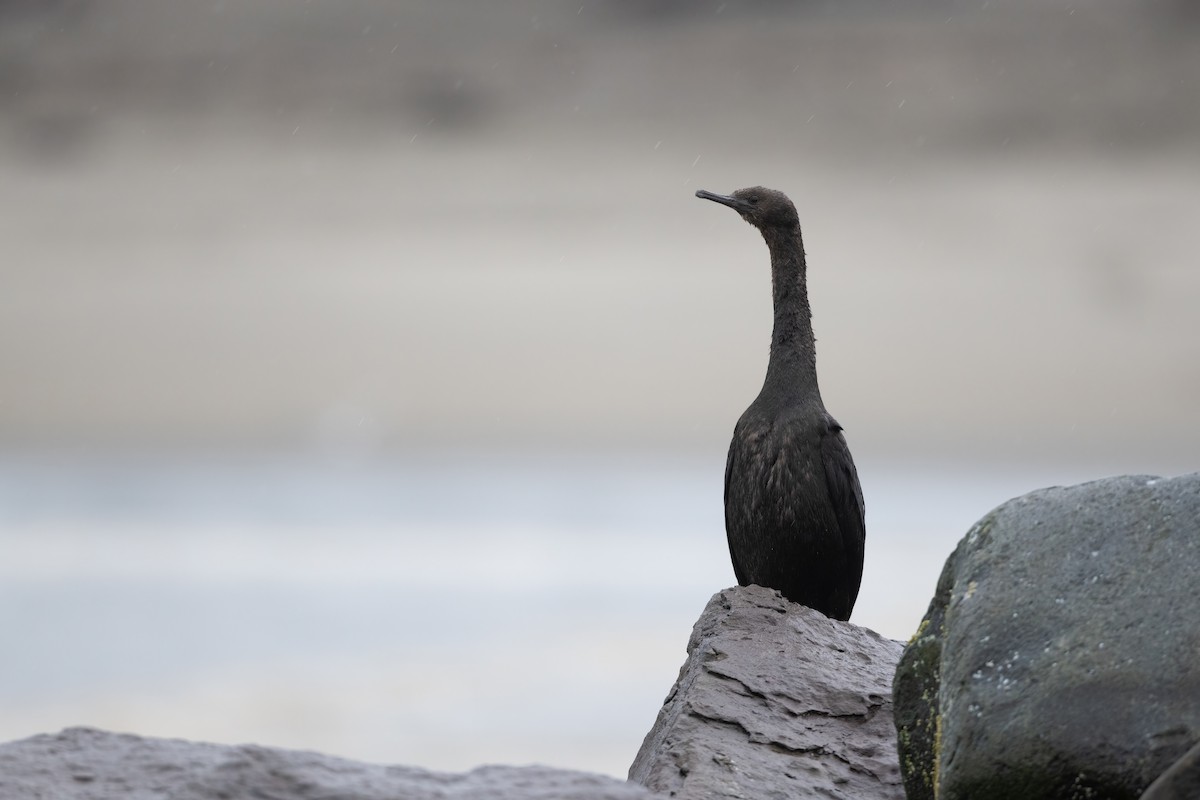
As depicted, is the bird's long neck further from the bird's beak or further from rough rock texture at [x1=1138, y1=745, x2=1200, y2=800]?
rough rock texture at [x1=1138, y1=745, x2=1200, y2=800]

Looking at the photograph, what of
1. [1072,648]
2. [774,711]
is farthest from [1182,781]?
[774,711]

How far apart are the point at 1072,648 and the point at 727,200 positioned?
3723 millimetres

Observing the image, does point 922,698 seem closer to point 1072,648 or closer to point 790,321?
point 1072,648

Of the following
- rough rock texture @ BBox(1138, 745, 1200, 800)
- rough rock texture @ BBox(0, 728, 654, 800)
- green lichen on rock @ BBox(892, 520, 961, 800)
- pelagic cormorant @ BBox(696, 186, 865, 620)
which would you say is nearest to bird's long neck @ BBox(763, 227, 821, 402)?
pelagic cormorant @ BBox(696, 186, 865, 620)

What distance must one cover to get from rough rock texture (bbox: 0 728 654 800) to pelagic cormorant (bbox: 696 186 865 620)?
321cm

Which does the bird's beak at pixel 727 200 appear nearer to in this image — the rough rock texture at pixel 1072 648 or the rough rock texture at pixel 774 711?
the rough rock texture at pixel 774 711

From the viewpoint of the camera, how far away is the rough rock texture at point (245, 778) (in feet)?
11.8

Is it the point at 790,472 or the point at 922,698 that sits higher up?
the point at 790,472

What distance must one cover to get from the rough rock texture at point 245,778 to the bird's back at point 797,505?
3.19 meters

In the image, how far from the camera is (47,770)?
3.81 metres

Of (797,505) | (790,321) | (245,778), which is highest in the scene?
(790,321)

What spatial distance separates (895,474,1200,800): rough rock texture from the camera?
12.7 feet

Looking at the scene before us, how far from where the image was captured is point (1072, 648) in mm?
4062

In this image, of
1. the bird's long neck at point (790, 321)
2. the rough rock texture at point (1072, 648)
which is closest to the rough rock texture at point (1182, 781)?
the rough rock texture at point (1072, 648)
